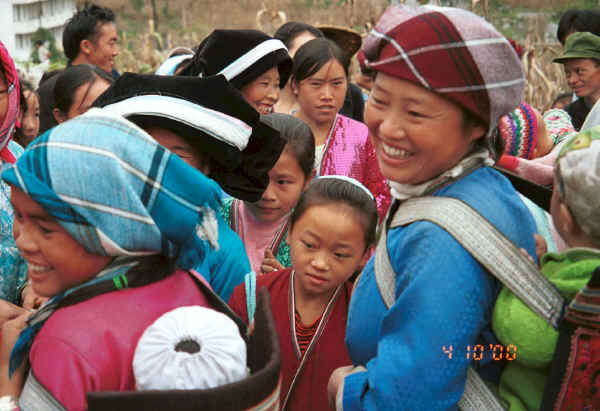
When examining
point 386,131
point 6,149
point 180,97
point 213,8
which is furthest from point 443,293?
point 213,8

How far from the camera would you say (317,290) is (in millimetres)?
2449

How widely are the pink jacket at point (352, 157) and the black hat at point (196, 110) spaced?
4.58 ft

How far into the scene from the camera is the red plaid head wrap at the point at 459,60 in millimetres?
1565

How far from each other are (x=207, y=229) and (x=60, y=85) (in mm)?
3038

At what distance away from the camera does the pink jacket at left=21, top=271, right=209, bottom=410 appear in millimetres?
1370

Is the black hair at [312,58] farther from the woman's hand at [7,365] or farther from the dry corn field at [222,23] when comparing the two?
the dry corn field at [222,23]

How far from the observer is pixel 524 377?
1579 millimetres

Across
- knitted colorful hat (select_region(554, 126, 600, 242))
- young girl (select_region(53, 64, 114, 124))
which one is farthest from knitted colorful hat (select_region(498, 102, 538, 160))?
young girl (select_region(53, 64, 114, 124))

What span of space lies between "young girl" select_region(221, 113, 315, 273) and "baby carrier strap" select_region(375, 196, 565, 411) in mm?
1366

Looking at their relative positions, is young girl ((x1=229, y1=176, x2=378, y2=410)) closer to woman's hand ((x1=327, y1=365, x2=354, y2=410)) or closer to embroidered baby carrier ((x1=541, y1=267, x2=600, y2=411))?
woman's hand ((x1=327, y1=365, x2=354, y2=410))

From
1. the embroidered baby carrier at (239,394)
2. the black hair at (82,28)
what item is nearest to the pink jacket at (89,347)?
the embroidered baby carrier at (239,394)

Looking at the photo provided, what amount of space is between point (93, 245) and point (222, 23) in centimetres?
3114

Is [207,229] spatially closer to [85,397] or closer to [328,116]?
[85,397]
